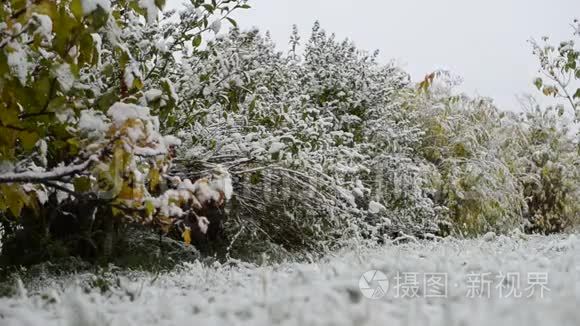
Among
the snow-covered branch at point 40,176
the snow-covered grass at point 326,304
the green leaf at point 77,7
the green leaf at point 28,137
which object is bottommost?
the snow-covered grass at point 326,304

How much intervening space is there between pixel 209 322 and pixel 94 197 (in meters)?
1.54

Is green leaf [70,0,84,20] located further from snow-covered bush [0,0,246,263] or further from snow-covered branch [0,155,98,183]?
snow-covered branch [0,155,98,183]

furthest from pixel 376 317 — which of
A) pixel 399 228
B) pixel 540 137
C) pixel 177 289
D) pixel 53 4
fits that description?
pixel 540 137

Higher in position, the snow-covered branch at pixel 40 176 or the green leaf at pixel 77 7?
the green leaf at pixel 77 7

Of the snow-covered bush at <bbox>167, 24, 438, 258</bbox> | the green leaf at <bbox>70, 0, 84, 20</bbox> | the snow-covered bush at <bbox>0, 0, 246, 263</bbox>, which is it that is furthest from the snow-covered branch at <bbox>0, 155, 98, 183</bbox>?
the snow-covered bush at <bbox>167, 24, 438, 258</bbox>

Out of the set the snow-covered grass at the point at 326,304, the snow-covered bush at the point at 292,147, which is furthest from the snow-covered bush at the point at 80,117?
the snow-covered bush at the point at 292,147

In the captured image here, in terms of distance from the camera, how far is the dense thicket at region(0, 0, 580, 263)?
8.13ft

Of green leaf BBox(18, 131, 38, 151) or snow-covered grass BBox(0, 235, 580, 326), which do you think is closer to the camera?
snow-covered grass BBox(0, 235, 580, 326)

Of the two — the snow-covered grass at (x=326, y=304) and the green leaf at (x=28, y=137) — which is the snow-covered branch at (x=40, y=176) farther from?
the snow-covered grass at (x=326, y=304)

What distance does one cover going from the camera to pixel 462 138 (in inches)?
399

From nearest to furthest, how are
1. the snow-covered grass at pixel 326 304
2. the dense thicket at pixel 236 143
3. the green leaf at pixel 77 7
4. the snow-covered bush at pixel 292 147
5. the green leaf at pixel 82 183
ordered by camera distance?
the snow-covered grass at pixel 326 304
the green leaf at pixel 77 7
the dense thicket at pixel 236 143
the green leaf at pixel 82 183
the snow-covered bush at pixel 292 147

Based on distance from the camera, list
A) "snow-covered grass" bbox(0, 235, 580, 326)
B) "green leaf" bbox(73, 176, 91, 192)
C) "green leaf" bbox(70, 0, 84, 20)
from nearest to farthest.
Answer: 1. "snow-covered grass" bbox(0, 235, 580, 326)
2. "green leaf" bbox(70, 0, 84, 20)
3. "green leaf" bbox(73, 176, 91, 192)

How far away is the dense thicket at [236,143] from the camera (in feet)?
8.13

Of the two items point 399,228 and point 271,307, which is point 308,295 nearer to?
point 271,307
